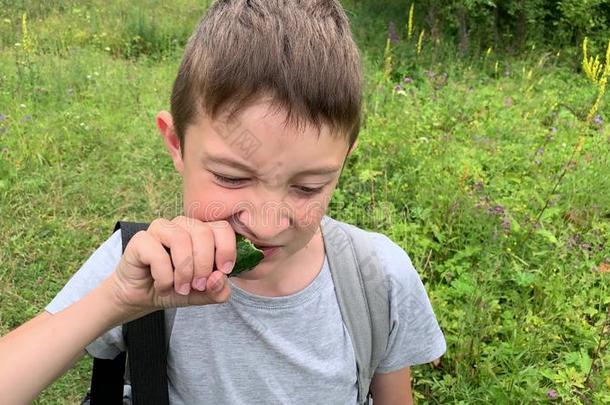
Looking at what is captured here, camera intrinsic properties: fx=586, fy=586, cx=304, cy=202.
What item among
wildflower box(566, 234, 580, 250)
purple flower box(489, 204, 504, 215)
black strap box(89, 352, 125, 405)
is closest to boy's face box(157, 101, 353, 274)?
black strap box(89, 352, 125, 405)

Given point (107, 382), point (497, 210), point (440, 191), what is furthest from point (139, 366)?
point (440, 191)

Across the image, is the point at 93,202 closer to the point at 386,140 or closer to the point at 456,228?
the point at 386,140

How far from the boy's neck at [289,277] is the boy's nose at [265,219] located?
0.23 m

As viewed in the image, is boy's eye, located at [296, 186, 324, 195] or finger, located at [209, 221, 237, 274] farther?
boy's eye, located at [296, 186, 324, 195]

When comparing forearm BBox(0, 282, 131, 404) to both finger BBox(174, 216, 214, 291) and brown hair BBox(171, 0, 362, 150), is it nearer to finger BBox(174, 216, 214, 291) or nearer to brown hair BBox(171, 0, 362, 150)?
finger BBox(174, 216, 214, 291)

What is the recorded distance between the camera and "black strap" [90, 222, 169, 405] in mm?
1477

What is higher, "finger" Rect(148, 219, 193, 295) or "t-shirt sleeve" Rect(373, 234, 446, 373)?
"finger" Rect(148, 219, 193, 295)

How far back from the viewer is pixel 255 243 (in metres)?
1.40

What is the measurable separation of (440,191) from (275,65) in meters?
2.71

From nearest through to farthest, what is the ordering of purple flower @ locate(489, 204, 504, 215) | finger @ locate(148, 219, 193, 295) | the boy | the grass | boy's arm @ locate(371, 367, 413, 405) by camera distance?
finger @ locate(148, 219, 193, 295)
the boy
boy's arm @ locate(371, 367, 413, 405)
the grass
purple flower @ locate(489, 204, 504, 215)

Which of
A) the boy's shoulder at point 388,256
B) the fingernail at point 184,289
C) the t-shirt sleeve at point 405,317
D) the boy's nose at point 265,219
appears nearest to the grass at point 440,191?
the t-shirt sleeve at point 405,317

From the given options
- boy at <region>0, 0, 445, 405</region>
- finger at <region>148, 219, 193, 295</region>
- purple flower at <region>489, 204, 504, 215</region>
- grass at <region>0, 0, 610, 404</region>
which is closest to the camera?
finger at <region>148, 219, 193, 295</region>

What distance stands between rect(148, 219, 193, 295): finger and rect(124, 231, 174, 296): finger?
12 mm

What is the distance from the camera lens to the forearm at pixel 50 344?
120 cm
